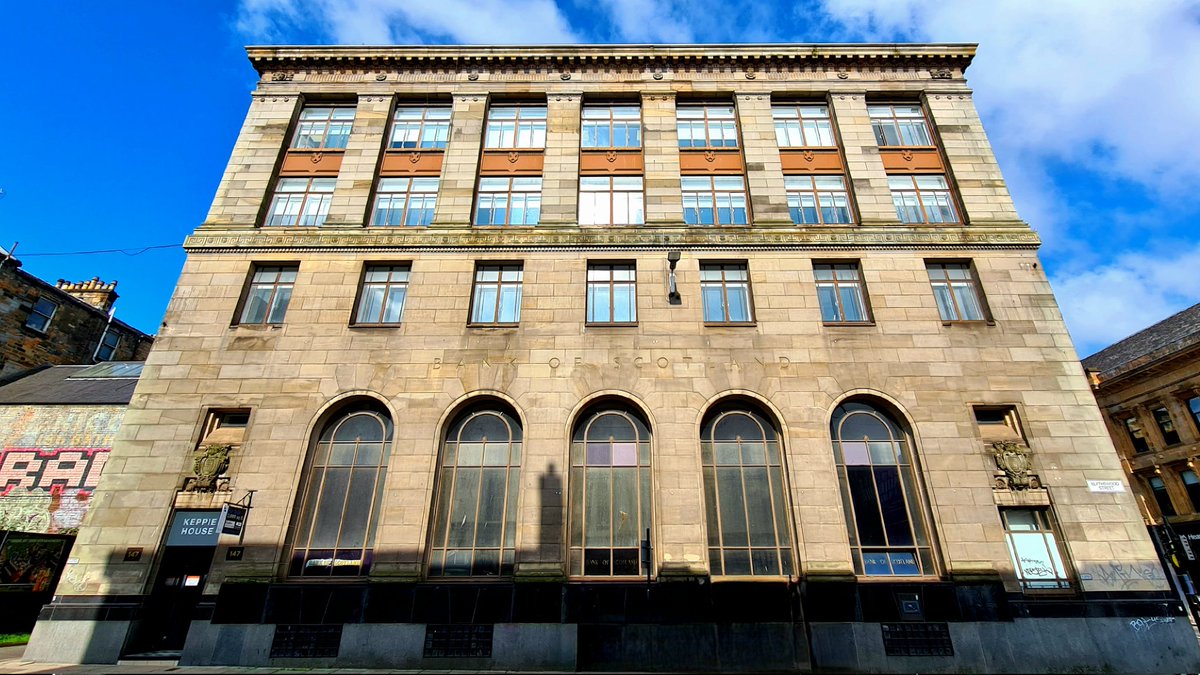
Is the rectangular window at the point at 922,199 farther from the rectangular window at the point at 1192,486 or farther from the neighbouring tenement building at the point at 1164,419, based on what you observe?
the rectangular window at the point at 1192,486

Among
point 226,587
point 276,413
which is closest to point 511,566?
point 226,587

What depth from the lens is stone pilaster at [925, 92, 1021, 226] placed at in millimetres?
19547

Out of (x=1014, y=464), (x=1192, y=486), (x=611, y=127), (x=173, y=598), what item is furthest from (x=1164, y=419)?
(x=173, y=598)

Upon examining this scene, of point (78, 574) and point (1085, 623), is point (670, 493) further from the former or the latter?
point (78, 574)

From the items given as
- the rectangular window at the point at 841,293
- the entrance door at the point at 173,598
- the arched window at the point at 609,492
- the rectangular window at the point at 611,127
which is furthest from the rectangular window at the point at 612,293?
the entrance door at the point at 173,598

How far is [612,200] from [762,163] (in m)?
6.05

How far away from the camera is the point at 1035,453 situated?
15.6 meters

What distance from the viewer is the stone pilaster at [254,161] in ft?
64.4

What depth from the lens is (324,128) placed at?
2202 cm

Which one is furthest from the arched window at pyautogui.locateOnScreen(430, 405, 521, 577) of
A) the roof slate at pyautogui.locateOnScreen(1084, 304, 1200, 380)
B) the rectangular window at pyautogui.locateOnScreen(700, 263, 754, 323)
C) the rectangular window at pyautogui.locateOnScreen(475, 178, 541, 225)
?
the roof slate at pyautogui.locateOnScreen(1084, 304, 1200, 380)

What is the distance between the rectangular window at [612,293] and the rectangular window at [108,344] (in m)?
31.6

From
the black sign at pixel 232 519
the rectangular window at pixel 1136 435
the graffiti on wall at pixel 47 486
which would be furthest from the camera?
the rectangular window at pixel 1136 435

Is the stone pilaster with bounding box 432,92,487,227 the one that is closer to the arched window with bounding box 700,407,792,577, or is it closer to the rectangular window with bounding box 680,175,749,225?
the rectangular window with bounding box 680,175,749,225

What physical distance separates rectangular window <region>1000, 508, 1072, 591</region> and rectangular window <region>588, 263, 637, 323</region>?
12.4m
